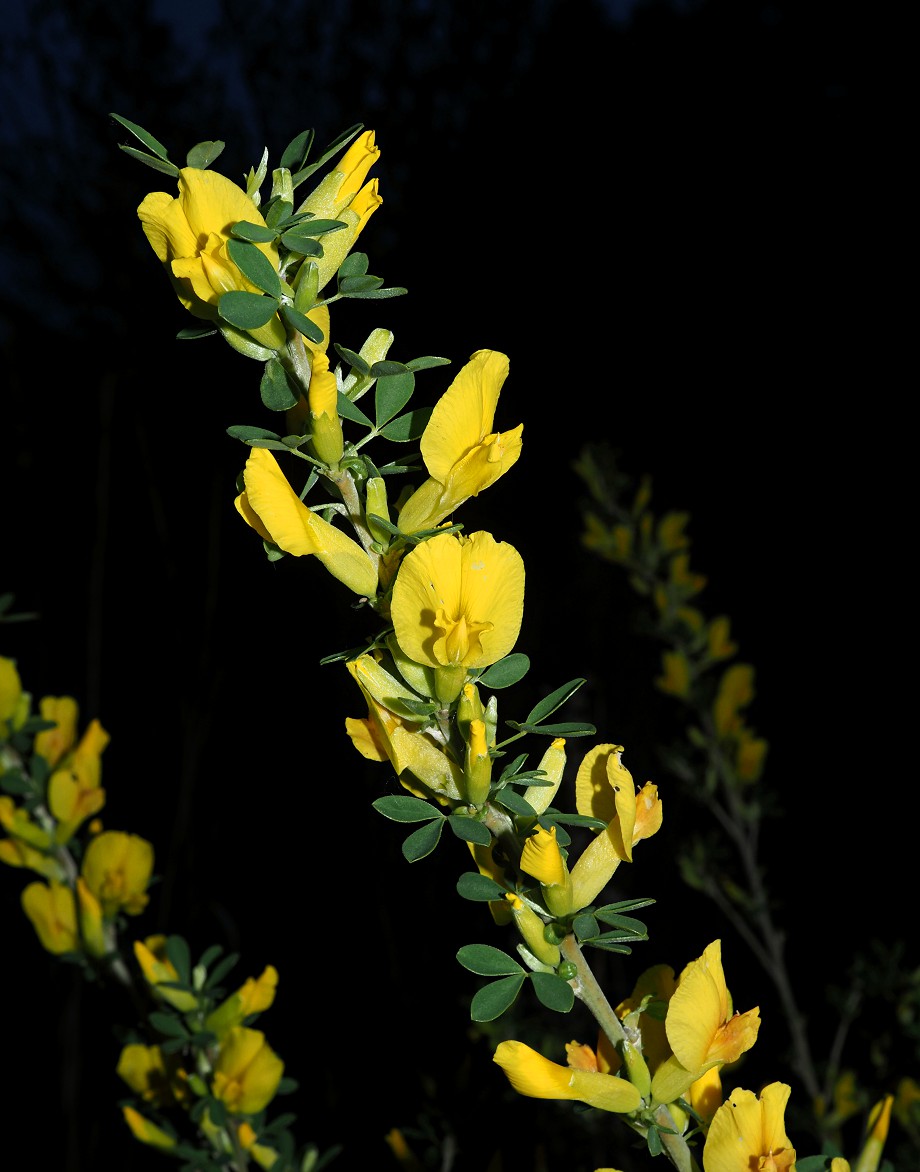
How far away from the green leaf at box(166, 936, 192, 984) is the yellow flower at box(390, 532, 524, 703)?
29 cm

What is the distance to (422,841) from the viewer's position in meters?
0.30

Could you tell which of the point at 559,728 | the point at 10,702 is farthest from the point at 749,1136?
the point at 10,702

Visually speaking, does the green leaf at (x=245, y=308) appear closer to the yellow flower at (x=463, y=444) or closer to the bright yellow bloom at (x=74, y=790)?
the yellow flower at (x=463, y=444)

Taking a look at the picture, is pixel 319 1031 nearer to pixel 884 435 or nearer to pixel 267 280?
pixel 267 280

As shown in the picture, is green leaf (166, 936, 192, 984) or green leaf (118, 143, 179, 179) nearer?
green leaf (118, 143, 179, 179)

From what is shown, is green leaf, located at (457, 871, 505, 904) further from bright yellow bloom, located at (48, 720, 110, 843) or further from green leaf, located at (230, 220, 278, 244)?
bright yellow bloom, located at (48, 720, 110, 843)

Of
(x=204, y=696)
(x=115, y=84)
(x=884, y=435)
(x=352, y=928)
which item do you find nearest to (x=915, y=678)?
(x=884, y=435)

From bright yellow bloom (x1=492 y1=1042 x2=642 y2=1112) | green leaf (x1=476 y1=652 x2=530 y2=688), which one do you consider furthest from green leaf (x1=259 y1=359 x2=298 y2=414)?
bright yellow bloom (x1=492 y1=1042 x2=642 y2=1112)

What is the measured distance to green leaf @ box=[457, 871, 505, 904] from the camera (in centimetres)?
29

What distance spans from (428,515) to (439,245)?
3.51 metres

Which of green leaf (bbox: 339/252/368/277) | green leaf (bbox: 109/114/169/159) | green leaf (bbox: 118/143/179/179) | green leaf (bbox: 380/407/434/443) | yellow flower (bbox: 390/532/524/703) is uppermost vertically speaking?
green leaf (bbox: 109/114/169/159)

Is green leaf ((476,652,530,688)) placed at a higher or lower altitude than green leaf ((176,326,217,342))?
lower

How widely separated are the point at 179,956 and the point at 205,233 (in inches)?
14.8

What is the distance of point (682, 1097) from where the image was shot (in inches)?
13.2
